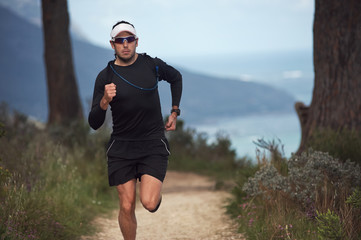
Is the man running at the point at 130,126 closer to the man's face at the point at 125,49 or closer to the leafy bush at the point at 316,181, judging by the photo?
the man's face at the point at 125,49

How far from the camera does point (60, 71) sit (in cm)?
1422

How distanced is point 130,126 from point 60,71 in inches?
385

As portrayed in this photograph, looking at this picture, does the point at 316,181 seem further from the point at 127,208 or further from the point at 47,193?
the point at 47,193

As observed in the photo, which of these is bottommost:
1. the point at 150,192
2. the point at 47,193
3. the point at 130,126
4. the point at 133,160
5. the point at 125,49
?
the point at 47,193

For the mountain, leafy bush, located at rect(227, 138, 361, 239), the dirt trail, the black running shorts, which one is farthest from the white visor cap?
the mountain

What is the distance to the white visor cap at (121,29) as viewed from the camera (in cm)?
502

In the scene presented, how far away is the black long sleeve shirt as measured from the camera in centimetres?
490

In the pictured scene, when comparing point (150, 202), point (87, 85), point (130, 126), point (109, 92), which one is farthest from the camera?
point (87, 85)

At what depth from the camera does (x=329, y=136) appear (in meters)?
7.76

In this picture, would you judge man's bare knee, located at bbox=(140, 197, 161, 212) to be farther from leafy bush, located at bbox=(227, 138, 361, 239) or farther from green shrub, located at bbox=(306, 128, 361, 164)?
green shrub, located at bbox=(306, 128, 361, 164)

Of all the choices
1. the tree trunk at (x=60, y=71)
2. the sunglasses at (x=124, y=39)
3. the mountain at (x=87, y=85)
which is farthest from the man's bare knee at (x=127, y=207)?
the mountain at (x=87, y=85)

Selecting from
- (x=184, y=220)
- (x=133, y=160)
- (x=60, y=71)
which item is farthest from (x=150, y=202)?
(x=60, y=71)

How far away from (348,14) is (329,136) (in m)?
2.21

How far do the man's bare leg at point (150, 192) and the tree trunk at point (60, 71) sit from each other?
30.8 ft
